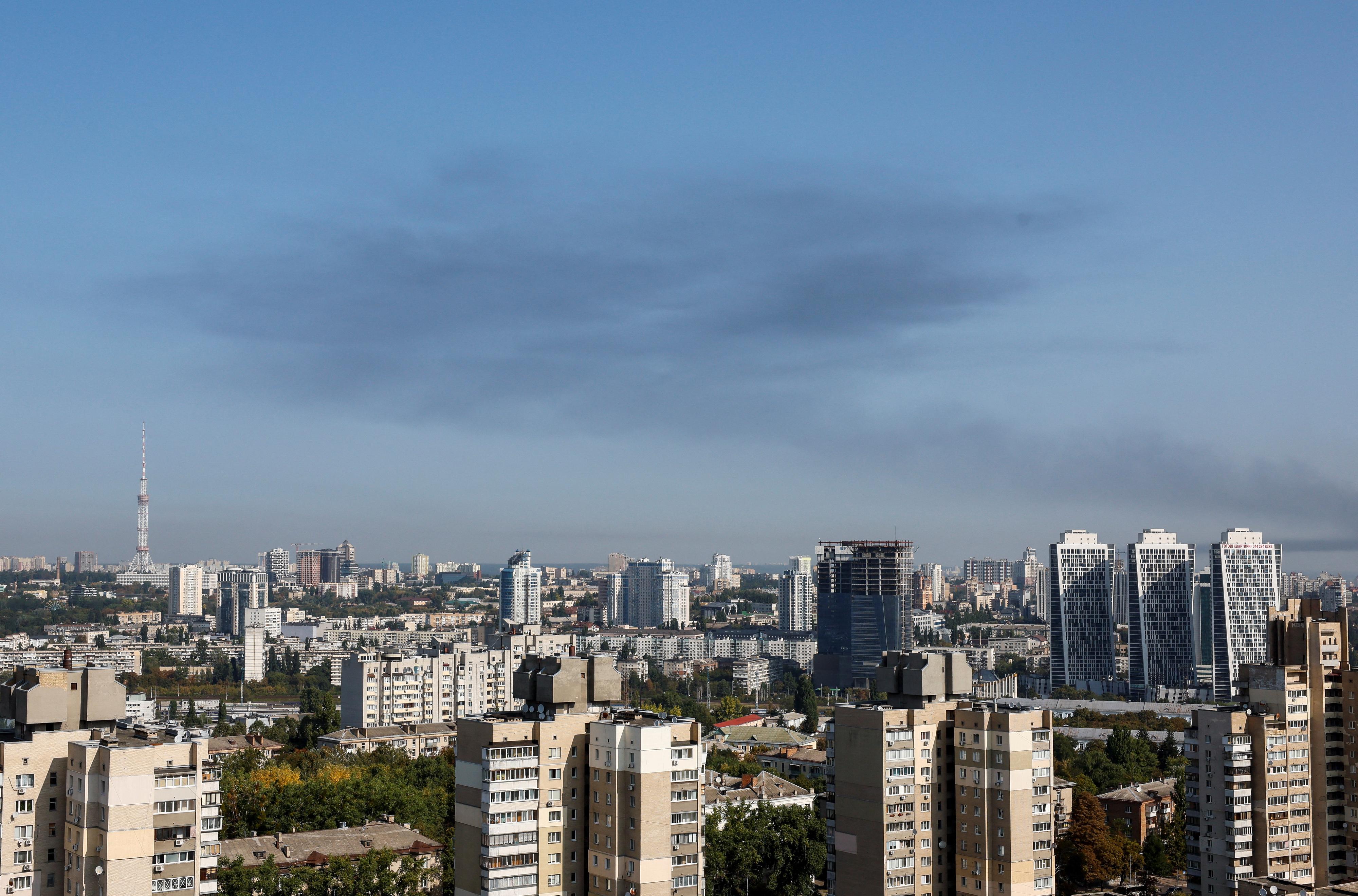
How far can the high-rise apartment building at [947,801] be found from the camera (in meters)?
21.2

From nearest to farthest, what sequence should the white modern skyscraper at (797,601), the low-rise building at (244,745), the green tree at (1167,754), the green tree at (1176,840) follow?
the green tree at (1176,840) < the low-rise building at (244,745) < the green tree at (1167,754) < the white modern skyscraper at (797,601)

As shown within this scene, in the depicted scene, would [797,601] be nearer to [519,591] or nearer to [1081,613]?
[519,591]

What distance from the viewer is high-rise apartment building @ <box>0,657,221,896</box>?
1714cm

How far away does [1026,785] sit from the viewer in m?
21.3

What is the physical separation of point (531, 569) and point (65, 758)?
97.7 meters

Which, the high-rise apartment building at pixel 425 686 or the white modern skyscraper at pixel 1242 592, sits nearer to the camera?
the high-rise apartment building at pixel 425 686

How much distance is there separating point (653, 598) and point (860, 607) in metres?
56.4

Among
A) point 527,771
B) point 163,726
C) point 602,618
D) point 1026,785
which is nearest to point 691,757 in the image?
point 527,771

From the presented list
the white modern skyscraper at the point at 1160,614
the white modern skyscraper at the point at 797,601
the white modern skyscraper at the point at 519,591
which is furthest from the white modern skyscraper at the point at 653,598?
the white modern skyscraper at the point at 1160,614

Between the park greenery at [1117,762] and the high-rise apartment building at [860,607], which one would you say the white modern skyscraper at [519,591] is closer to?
the high-rise apartment building at [860,607]

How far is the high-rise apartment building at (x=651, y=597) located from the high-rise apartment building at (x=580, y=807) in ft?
418

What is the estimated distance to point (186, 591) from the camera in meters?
144

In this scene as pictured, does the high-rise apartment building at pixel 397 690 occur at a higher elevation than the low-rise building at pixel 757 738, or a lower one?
higher

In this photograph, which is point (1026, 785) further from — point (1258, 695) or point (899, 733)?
point (1258, 695)
